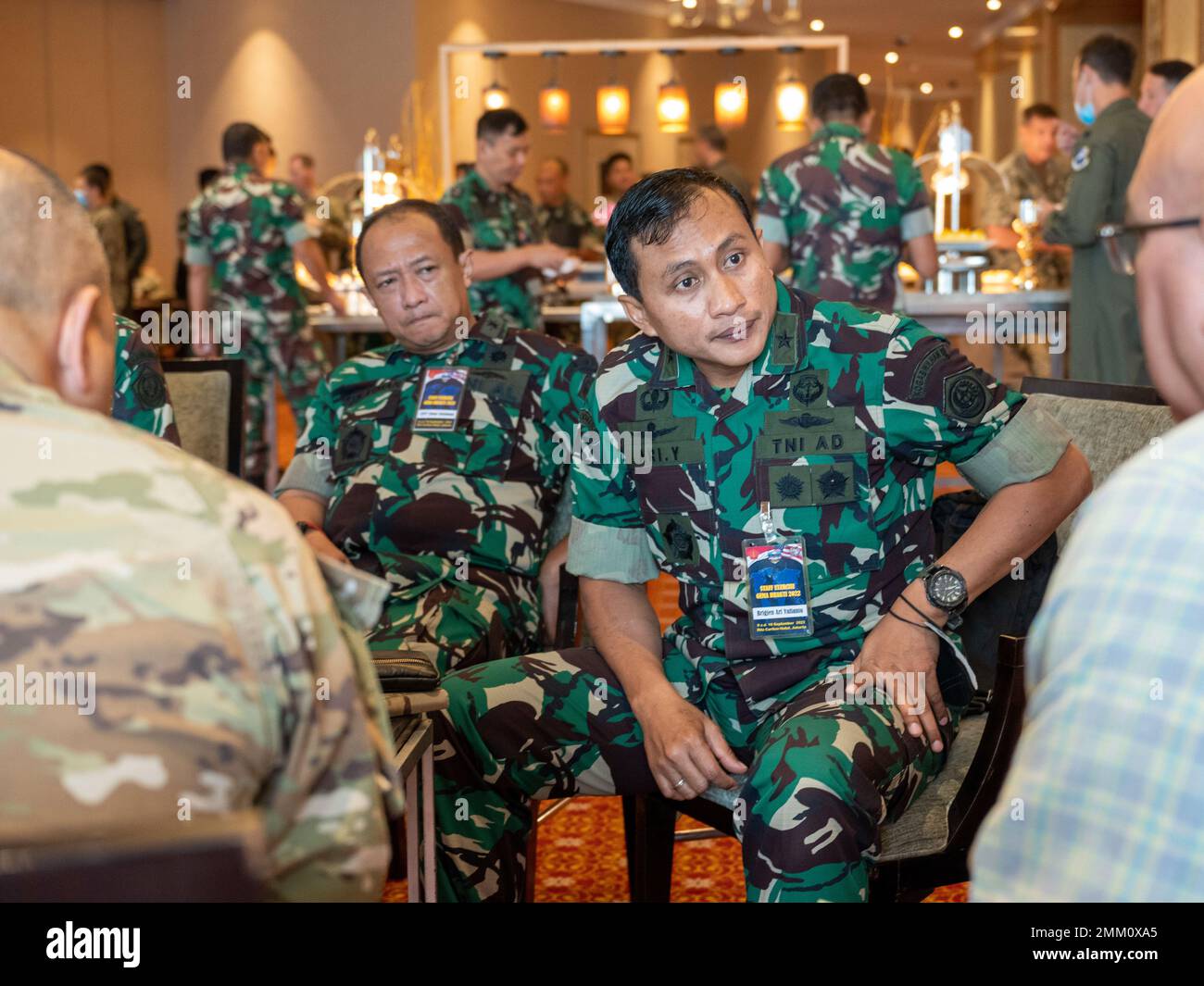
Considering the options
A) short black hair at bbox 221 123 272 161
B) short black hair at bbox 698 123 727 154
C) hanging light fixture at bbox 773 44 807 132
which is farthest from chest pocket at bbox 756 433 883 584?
hanging light fixture at bbox 773 44 807 132

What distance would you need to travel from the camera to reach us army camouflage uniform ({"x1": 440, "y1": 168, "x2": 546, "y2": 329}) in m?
4.96

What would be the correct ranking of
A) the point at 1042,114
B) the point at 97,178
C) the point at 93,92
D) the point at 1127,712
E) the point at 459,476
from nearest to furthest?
1. the point at 1127,712
2. the point at 459,476
3. the point at 1042,114
4. the point at 97,178
5. the point at 93,92

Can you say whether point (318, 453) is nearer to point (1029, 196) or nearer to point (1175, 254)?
point (1175, 254)

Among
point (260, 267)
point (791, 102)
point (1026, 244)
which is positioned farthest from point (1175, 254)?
point (791, 102)

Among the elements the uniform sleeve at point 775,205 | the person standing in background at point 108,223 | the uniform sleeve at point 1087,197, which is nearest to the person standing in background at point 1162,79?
the uniform sleeve at point 1087,197

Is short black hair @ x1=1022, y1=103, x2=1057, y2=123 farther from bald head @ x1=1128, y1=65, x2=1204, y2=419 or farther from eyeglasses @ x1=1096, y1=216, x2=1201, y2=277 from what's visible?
bald head @ x1=1128, y1=65, x2=1204, y2=419

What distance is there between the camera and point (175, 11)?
11.1m

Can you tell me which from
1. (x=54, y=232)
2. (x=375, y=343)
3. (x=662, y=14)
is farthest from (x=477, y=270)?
(x=662, y=14)

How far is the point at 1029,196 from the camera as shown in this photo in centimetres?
684

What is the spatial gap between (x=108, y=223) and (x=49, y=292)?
8736 mm

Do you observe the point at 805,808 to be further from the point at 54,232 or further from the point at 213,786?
the point at 54,232

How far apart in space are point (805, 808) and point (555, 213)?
6.89 metres

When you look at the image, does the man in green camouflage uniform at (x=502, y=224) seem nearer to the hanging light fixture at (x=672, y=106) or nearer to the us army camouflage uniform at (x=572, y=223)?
the us army camouflage uniform at (x=572, y=223)

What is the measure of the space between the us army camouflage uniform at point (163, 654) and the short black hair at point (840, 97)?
4.13 m
